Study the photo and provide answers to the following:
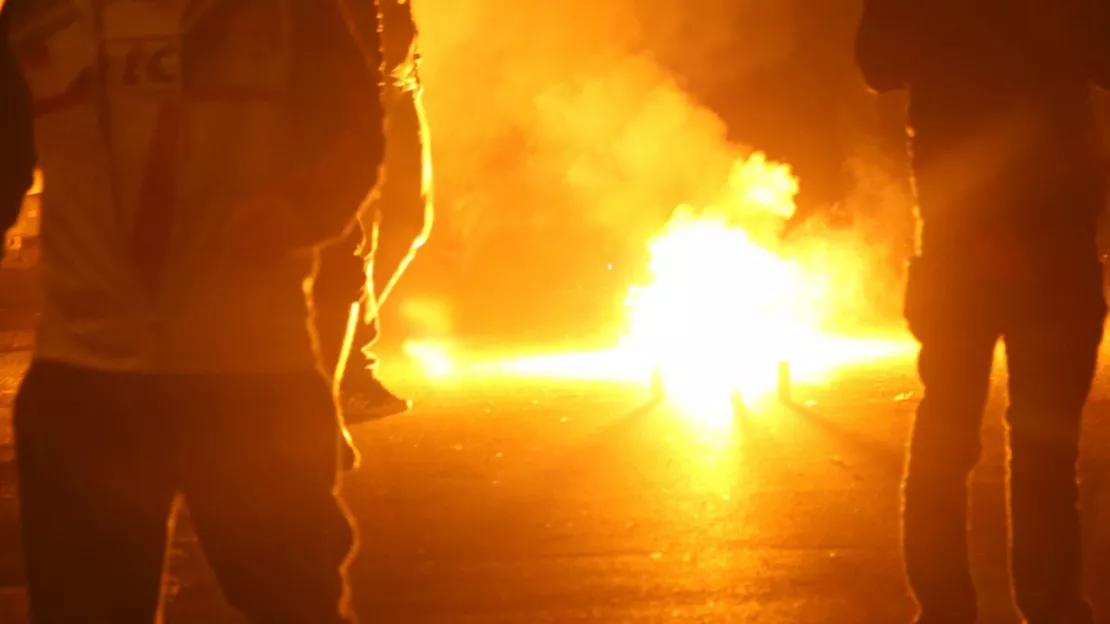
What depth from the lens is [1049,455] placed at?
11.9 feet

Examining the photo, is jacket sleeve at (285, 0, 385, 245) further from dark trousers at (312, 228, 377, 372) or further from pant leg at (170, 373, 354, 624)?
dark trousers at (312, 228, 377, 372)

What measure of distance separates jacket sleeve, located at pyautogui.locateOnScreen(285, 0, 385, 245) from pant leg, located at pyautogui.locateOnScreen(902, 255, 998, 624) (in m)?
1.73

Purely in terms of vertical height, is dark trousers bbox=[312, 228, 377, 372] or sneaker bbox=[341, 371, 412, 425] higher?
dark trousers bbox=[312, 228, 377, 372]

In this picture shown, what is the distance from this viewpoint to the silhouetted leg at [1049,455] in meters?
3.56

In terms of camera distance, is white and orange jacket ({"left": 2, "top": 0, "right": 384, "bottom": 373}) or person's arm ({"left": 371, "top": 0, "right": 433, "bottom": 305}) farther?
person's arm ({"left": 371, "top": 0, "right": 433, "bottom": 305})

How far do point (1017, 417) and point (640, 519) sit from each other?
2683 millimetres

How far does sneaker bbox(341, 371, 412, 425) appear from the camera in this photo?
830 cm

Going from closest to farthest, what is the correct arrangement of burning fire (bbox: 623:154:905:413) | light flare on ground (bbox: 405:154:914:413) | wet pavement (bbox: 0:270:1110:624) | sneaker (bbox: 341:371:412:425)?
1. wet pavement (bbox: 0:270:1110:624)
2. sneaker (bbox: 341:371:412:425)
3. light flare on ground (bbox: 405:154:914:413)
4. burning fire (bbox: 623:154:905:413)

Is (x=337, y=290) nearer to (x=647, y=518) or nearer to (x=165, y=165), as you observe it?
(x=647, y=518)

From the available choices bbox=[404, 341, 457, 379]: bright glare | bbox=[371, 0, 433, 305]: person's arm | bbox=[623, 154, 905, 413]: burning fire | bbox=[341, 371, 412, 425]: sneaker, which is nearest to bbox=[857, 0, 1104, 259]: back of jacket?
bbox=[371, 0, 433, 305]: person's arm

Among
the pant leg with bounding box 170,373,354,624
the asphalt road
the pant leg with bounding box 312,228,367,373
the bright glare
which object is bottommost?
the asphalt road

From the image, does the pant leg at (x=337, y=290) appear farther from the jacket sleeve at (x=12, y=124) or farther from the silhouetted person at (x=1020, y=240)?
the jacket sleeve at (x=12, y=124)

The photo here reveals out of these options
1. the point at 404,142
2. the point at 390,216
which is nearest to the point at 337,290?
the point at 404,142

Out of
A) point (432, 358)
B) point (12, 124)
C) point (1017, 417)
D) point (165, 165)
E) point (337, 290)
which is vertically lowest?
point (432, 358)
